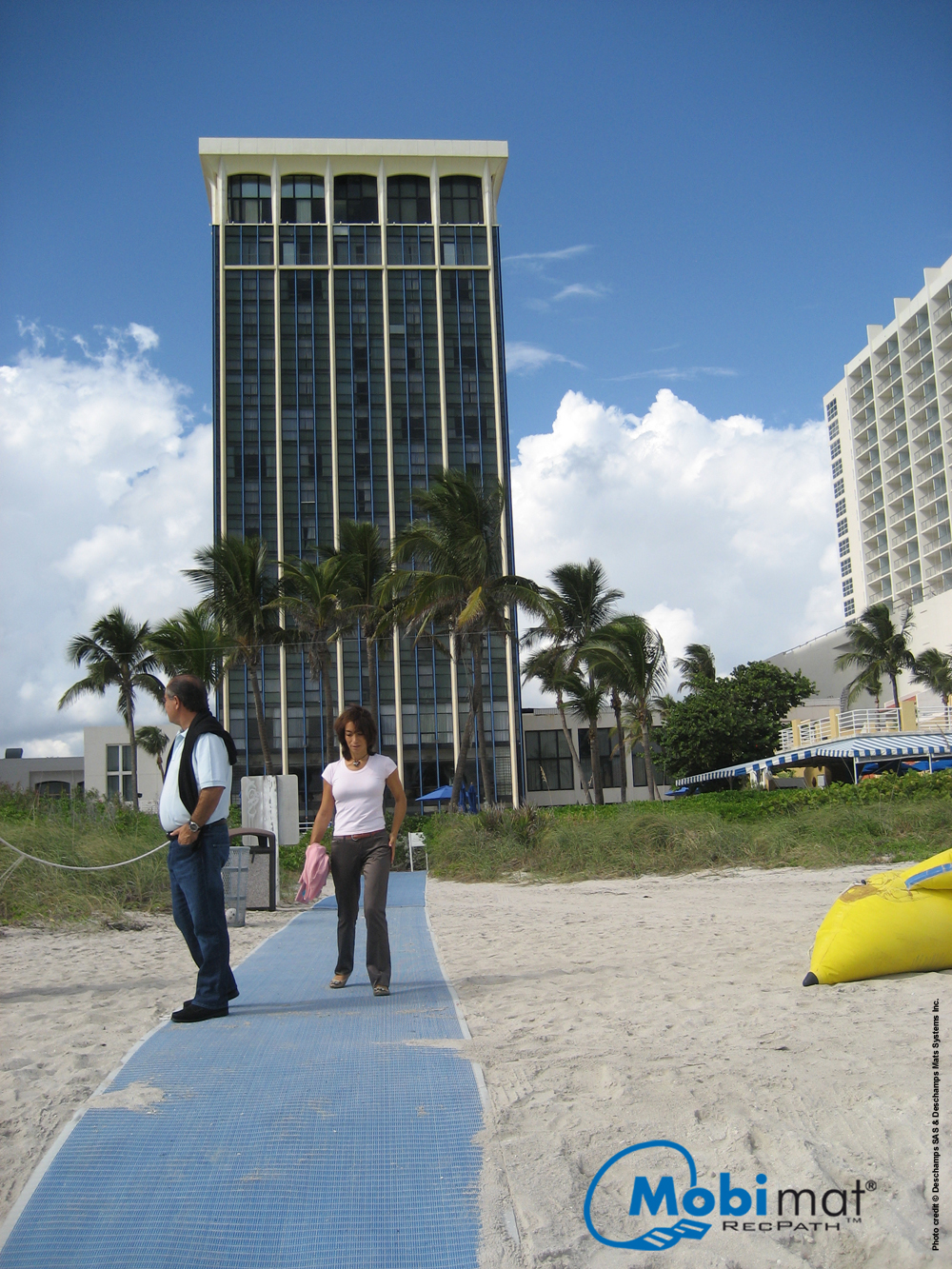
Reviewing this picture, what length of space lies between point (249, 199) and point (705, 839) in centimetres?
5159

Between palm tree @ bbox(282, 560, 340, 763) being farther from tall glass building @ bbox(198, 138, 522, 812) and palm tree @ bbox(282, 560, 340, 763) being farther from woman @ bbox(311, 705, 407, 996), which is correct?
woman @ bbox(311, 705, 407, 996)

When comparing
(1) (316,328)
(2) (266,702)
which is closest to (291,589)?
(2) (266,702)

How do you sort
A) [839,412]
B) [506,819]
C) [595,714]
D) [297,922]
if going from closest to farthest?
[297,922], [506,819], [595,714], [839,412]

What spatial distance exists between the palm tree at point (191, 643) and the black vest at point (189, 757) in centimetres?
2780

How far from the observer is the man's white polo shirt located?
4547 mm

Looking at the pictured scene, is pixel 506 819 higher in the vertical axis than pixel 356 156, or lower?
lower

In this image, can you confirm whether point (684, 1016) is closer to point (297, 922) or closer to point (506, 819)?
point (297, 922)

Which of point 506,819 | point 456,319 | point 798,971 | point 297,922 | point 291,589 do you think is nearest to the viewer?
point 798,971

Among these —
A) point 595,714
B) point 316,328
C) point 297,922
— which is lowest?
point 297,922

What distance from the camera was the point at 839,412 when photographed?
291 feet

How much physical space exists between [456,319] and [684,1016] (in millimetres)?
52728

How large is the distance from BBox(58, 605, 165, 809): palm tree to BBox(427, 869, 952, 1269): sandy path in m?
35.7

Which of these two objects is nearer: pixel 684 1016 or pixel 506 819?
pixel 684 1016

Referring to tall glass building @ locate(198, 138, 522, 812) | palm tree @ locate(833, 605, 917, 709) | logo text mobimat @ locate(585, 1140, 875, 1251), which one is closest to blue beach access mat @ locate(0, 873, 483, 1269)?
logo text mobimat @ locate(585, 1140, 875, 1251)
